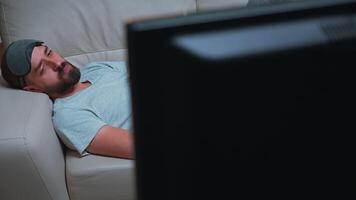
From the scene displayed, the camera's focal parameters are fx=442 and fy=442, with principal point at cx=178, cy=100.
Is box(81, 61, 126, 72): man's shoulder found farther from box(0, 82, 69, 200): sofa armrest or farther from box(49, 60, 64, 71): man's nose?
box(0, 82, 69, 200): sofa armrest

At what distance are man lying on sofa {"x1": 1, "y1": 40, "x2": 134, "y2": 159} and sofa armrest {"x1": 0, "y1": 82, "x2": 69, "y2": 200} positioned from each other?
8cm

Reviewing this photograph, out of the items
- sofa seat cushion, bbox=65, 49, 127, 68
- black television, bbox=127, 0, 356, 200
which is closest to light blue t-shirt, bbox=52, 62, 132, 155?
sofa seat cushion, bbox=65, 49, 127, 68

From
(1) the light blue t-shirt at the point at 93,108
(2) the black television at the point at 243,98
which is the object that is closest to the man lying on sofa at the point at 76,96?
(1) the light blue t-shirt at the point at 93,108

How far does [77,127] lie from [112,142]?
0.14 m

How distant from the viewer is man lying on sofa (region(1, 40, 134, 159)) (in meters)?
1.58

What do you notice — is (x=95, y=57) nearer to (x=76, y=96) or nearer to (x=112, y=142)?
(x=76, y=96)

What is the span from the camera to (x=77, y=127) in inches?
62.6

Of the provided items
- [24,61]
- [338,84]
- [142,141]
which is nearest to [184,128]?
[142,141]

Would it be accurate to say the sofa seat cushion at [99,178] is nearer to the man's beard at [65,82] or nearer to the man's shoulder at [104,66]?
the man's beard at [65,82]

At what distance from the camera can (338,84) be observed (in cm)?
38

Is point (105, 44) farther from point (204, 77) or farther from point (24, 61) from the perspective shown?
point (204, 77)

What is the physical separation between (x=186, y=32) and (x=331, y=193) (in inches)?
8.3

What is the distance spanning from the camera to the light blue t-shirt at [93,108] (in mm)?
1589

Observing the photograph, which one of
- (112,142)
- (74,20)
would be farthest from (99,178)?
(74,20)
